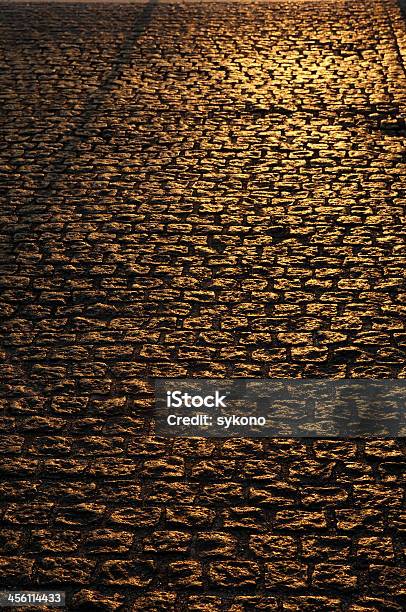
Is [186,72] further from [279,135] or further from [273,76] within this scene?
[279,135]

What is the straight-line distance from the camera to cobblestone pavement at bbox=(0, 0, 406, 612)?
549 cm

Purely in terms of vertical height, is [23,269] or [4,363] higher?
[23,269]

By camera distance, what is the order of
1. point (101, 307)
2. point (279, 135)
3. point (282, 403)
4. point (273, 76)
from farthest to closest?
point (273, 76) → point (279, 135) → point (101, 307) → point (282, 403)

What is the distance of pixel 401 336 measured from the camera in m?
7.43

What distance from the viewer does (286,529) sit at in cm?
566

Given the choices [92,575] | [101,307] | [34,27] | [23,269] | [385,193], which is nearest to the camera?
[92,575]

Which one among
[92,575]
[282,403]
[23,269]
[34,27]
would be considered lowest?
[92,575]

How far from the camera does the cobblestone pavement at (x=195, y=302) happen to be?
5.49m

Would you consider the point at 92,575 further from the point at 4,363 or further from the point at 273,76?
the point at 273,76

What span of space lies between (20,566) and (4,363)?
208 centimetres

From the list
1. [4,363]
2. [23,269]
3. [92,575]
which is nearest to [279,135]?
[23,269]

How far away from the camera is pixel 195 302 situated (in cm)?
789

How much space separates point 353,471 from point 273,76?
7.74 metres

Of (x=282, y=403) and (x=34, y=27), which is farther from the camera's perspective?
(x=34, y=27)
